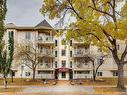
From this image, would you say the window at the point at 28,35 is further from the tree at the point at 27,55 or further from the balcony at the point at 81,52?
the balcony at the point at 81,52

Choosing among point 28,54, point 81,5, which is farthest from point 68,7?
point 28,54

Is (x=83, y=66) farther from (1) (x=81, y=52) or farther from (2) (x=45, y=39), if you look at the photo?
(2) (x=45, y=39)

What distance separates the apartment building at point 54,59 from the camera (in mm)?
78688

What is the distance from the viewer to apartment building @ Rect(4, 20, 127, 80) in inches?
3098

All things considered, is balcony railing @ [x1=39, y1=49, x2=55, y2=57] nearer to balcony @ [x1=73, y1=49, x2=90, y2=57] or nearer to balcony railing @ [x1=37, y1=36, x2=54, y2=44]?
balcony railing @ [x1=37, y1=36, x2=54, y2=44]

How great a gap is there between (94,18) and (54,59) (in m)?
42.6

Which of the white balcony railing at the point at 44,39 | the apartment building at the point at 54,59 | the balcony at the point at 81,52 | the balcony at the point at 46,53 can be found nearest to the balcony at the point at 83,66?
the apartment building at the point at 54,59

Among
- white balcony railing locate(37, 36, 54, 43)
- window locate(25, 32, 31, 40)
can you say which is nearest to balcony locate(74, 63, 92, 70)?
white balcony railing locate(37, 36, 54, 43)

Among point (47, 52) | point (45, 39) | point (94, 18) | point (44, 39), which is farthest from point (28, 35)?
point (94, 18)

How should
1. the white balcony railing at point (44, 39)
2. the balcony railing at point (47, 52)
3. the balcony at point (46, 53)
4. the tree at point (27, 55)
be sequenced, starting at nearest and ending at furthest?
the tree at point (27, 55) < the balcony at point (46, 53) < the balcony railing at point (47, 52) < the white balcony railing at point (44, 39)

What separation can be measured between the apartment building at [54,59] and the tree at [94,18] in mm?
36075

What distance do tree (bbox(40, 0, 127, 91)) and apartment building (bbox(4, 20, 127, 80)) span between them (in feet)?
118

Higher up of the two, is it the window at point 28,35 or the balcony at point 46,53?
the window at point 28,35

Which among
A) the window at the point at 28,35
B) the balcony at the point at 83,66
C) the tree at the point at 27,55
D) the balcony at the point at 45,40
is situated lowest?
the balcony at the point at 83,66
